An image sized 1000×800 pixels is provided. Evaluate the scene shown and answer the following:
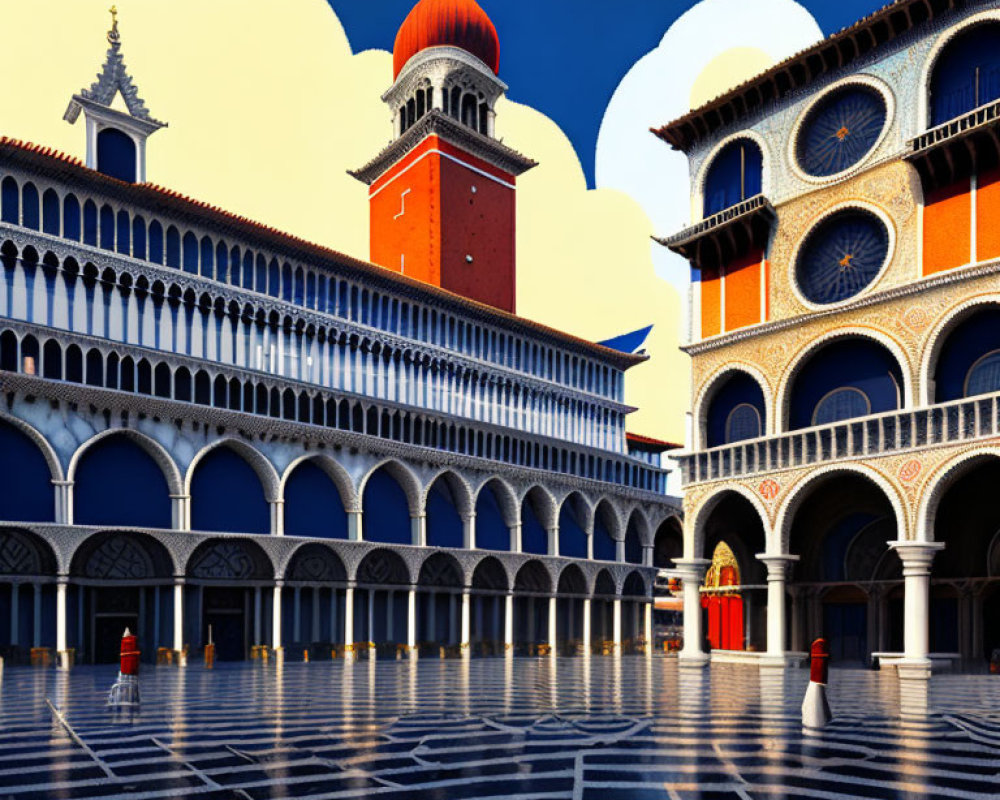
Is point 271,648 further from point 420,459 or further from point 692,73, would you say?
point 692,73

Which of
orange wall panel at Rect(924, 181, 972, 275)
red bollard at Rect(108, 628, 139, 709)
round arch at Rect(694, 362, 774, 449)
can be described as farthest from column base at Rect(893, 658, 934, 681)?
red bollard at Rect(108, 628, 139, 709)

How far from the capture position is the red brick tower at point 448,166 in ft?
204

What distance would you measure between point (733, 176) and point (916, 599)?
16750 mm

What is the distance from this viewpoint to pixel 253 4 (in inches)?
3777

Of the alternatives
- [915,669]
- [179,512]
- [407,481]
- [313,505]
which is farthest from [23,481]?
[915,669]

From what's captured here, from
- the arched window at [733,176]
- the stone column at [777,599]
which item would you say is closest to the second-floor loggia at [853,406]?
the stone column at [777,599]

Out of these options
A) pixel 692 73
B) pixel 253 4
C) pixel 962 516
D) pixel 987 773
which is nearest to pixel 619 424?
pixel 962 516

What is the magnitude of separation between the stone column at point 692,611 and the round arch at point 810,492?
3.35 metres

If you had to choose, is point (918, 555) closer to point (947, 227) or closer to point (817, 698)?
point (947, 227)

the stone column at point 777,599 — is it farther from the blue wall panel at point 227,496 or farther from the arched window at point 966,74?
the blue wall panel at point 227,496

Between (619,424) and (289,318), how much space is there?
24981 mm

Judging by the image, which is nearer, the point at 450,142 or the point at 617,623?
the point at 617,623

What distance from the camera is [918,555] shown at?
29391 millimetres

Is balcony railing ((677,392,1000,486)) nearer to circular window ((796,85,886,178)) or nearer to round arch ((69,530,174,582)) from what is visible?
circular window ((796,85,886,178))
